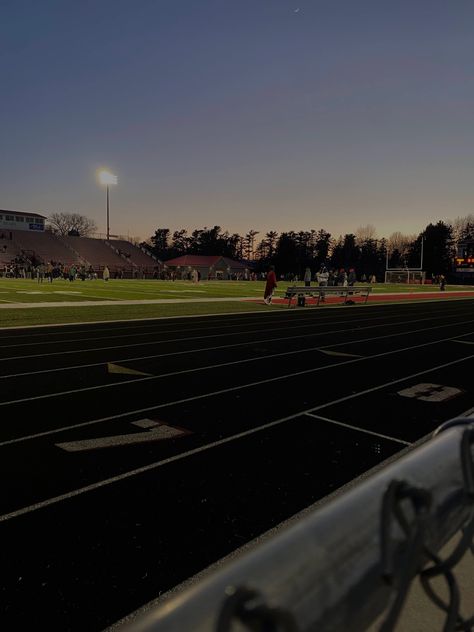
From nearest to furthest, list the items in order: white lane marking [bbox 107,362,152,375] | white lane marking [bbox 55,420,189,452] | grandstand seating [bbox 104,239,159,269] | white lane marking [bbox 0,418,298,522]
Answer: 1. white lane marking [bbox 0,418,298,522]
2. white lane marking [bbox 55,420,189,452]
3. white lane marking [bbox 107,362,152,375]
4. grandstand seating [bbox 104,239,159,269]

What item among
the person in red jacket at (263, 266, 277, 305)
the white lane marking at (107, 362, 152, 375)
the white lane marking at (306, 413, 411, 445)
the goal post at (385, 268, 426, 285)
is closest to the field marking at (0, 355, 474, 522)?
the white lane marking at (306, 413, 411, 445)

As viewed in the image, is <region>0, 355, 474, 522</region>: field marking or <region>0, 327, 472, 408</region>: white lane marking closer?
<region>0, 355, 474, 522</region>: field marking

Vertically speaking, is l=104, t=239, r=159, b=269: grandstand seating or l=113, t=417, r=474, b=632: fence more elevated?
l=104, t=239, r=159, b=269: grandstand seating

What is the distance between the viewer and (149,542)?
3.26m

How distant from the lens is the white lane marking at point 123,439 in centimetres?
494

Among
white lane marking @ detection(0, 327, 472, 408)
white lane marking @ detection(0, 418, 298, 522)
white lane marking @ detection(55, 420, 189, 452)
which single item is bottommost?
white lane marking @ detection(0, 418, 298, 522)

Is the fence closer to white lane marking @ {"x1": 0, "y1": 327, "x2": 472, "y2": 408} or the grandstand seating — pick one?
white lane marking @ {"x1": 0, "y1": 327, "x2": 472, "y2": 408}

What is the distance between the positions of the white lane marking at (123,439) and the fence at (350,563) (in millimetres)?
4159

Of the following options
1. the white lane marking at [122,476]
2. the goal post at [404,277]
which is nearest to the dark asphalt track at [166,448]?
the white lane marking at [122,476]

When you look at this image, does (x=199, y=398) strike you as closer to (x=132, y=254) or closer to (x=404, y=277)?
(x=404, y=277)

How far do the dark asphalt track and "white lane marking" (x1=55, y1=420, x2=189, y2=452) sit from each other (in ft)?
0.13

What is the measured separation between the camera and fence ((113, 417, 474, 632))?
2.40ft

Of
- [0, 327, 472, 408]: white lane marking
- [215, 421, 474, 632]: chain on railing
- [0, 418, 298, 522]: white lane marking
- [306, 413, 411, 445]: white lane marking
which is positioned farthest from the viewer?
[0, 327, 472, 408]: white lane marking

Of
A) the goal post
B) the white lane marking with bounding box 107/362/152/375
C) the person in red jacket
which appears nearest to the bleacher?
the goal post
